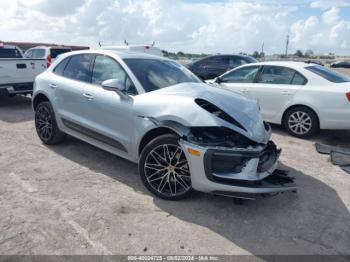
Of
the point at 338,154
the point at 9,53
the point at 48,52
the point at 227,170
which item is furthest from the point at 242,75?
the point at 48,52

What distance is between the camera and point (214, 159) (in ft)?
10.9

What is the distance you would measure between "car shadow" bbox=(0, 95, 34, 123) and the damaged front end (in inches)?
223

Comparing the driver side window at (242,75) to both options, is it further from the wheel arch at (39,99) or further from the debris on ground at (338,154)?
the wheel arch at (39,99)

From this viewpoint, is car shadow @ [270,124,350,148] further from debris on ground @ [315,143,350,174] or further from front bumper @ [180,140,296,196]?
front bumper @ [180,140,296,196]

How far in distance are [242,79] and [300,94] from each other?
1498 millimetres

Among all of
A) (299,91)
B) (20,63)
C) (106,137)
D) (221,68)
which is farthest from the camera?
(221,68)

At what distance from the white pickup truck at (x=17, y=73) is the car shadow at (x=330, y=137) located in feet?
22.6

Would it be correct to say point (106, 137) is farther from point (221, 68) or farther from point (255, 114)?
point (221, 68)

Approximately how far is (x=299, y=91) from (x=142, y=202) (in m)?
4.26

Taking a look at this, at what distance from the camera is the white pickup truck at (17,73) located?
27.9ft

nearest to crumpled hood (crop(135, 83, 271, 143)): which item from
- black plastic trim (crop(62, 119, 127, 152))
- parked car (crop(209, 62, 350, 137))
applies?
black plastic trim (crop(62, 119, 127, 152))

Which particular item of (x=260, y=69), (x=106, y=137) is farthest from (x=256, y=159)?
(x=260, y=69)

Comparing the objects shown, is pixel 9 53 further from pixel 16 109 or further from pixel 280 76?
pixel 280 76

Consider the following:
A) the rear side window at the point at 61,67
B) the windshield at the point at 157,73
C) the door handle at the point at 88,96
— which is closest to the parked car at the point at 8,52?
the rear side window at the point at 61,67
